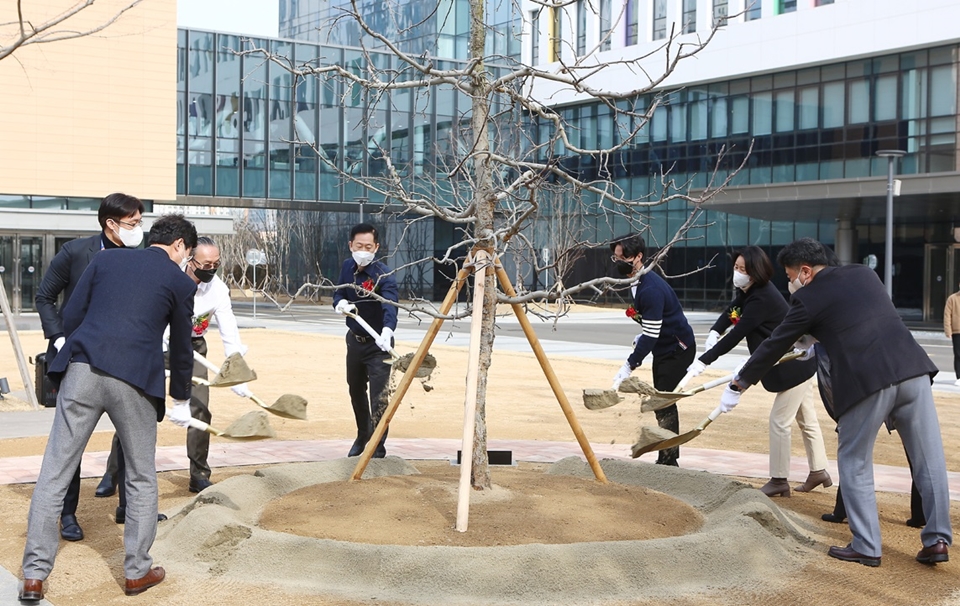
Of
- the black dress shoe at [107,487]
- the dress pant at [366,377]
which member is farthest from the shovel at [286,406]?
the dress pant at [366,377]

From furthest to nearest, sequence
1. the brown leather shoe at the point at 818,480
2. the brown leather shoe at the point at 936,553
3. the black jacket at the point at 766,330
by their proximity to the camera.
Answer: the brown leather shoe at the point at 818,480 → the black jacket at the point at 766,330 → the brown leather shoe at the point at 936,553

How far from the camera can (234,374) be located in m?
6.35

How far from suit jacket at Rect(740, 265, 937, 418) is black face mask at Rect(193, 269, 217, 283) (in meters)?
3.62

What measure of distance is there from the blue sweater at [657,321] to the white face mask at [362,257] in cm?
203

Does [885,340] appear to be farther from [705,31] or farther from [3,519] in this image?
[705,31]

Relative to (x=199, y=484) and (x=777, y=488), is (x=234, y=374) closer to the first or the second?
(x=199, y=484)

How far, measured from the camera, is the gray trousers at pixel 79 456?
4.70 m

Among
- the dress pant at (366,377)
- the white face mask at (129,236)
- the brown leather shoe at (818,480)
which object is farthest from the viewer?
the dress pant at (366,377)

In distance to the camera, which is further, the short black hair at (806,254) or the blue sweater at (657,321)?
the blue sweater at (657,321)

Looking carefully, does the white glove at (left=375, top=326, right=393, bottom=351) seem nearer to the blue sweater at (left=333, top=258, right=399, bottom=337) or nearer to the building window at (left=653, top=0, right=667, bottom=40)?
the blue sweater at (left=333, top=258, right=399, bottom=337)

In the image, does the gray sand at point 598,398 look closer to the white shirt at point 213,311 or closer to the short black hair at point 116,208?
the white shirt at point 213,311

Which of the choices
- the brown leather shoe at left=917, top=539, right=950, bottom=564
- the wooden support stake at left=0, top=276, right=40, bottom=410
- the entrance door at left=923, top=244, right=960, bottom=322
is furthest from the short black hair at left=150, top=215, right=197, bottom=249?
the entrance door at left=923, top=244, right=960, bottom=322

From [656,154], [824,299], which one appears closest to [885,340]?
[824,299]

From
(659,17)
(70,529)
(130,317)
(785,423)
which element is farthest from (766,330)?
(659,17)
